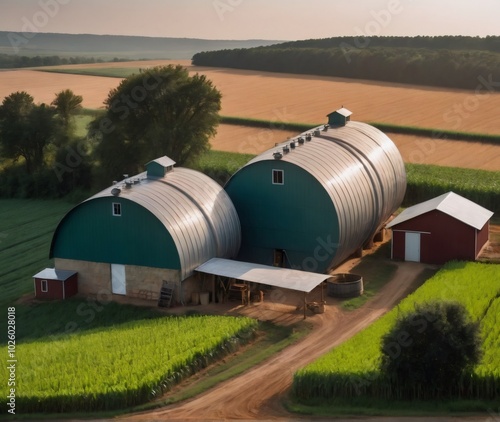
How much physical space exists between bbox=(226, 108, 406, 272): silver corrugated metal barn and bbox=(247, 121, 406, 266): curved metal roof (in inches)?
2.3

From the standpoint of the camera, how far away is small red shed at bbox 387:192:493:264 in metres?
43.6

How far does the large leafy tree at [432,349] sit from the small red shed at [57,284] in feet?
58.7

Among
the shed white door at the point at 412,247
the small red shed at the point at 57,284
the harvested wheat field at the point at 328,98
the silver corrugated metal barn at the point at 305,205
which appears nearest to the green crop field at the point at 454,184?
the silver corrugated metal barn at the point at 305,205

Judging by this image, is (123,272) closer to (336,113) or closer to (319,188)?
(319,188)

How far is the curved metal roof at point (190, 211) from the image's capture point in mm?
38406

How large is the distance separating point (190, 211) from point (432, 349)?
16231 millimetres

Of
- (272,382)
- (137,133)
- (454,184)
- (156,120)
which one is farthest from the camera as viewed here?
(156,120)

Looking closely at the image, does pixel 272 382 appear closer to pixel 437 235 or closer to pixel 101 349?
pixel 101 349

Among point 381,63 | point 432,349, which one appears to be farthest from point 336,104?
point 432,349

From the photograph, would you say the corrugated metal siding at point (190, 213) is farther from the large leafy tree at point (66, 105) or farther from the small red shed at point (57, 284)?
the large leafy tree at point (66, 105)

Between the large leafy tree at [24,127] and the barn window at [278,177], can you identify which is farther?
the large leafy tree at [24,127]

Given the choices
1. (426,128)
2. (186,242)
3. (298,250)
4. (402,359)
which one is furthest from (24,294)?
(426,128)

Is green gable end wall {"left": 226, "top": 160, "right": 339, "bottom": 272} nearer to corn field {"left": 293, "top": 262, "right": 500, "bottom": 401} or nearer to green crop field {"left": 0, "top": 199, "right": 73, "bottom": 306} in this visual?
corn field {"left": 293, "top": 262, "right": 500, "bottom": 401}

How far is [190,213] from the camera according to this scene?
130ft
